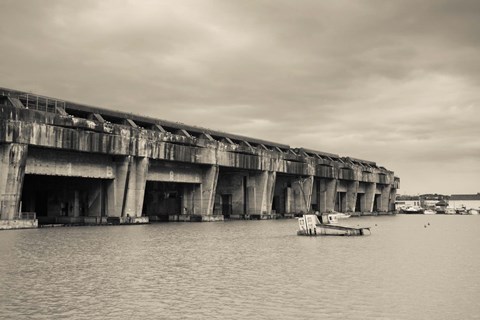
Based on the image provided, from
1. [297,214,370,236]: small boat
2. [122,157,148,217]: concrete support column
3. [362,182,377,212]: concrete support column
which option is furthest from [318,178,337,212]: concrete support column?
[297,214,370,236]: small boat

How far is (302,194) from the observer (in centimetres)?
10438

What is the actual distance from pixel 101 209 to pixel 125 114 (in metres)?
12.6

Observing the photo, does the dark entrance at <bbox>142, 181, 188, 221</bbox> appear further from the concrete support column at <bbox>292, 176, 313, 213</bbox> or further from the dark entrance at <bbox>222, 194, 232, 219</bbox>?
→ the concrete support column at <bbox>292, 176, 313, 213</bbox>

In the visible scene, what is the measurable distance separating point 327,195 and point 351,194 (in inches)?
521

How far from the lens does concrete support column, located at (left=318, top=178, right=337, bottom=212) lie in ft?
377

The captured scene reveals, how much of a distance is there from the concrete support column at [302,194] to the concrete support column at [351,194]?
23986 mm

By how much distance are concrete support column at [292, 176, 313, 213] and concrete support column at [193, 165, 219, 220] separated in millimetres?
31794

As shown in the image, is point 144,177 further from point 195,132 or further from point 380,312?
point 380,312

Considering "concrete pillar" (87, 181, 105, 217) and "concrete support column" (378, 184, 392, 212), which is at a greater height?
"concrete support column" (378, 184, 392, 212)

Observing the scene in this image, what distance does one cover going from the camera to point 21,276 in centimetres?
2073

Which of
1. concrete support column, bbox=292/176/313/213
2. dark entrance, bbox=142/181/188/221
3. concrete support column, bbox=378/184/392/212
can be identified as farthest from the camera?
concrete support column, bbox=378/184/392/212

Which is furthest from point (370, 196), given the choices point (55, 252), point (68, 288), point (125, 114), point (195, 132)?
point (68, 288)

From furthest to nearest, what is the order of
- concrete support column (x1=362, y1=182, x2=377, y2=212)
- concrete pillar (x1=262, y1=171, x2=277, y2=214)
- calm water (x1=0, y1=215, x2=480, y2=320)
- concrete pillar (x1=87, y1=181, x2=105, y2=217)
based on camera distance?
1. concrete support column (x1=362, y1=182, x2=377, y2=212)
2. concrete pillar (x1=262, y1=171, x2=277, y2=214)
3. concrete pillar (x1=87, y1=181, x2=105, y2=217)
4. calm water (x1=0, y1=215, x2=480, y2=320)

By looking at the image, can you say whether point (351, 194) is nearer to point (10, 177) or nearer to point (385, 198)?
point (385, 198)
